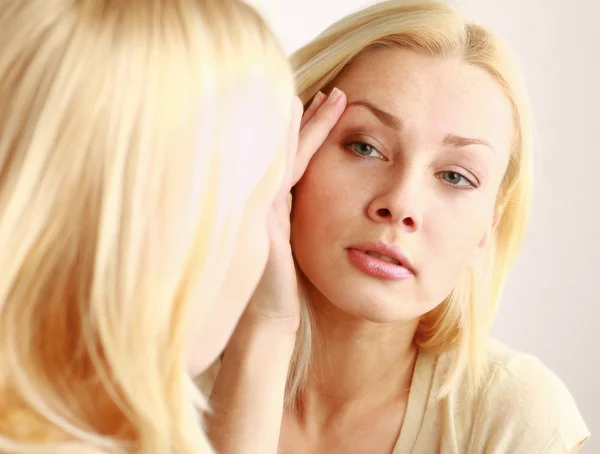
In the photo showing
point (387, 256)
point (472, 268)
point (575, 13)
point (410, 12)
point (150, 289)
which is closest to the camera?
point (150, 289)

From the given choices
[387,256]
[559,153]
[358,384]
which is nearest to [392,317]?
[387,256]

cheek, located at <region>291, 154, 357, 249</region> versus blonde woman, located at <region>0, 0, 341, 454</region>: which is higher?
cheek, located at <region>291, 154, 357, 249</region>

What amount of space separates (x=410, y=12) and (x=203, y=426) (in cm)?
64

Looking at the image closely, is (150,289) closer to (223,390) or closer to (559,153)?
(223,390)

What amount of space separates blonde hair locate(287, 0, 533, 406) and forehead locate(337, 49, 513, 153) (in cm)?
2

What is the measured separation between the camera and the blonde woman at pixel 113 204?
0.85 metres

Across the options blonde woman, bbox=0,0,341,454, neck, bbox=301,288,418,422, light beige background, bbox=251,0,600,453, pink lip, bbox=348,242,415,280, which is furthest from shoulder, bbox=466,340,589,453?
light beige background, bbox=251,0,600,453

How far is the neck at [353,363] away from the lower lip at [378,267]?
6.3 inches

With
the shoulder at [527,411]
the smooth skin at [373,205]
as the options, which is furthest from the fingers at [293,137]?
the shoulder at [527,411]

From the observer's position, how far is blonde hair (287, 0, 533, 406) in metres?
1.31

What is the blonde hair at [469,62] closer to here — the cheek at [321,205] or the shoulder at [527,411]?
the shoulder at [527,411]

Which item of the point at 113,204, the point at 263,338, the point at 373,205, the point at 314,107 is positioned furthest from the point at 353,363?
the point at 113,204

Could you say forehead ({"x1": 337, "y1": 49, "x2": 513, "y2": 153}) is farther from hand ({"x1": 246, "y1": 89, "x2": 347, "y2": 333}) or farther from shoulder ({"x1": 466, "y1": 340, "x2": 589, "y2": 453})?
shoulder ({"x1": 466, "y1": 340, "x2": 589, "y2": 453})

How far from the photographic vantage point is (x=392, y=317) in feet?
4.08
